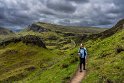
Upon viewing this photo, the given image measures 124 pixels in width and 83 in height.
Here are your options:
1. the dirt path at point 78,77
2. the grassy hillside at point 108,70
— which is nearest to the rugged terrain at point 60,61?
the grassy hillside at point 108,70

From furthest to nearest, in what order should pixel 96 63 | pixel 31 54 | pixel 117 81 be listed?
pixel 31 54 → pixel 96 63 → pixel 117 81

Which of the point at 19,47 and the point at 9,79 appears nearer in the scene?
the point at 9,79

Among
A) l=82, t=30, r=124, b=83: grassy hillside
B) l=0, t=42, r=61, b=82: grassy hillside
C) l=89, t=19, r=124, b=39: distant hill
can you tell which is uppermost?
l=89, t=19, r=124, b=39: distant hill

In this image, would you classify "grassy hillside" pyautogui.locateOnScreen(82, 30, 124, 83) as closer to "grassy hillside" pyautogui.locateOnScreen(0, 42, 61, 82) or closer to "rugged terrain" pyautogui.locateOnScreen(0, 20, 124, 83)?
"rugged terrain" pyautogui.locateOnScreen(0, 20, 124, 83)

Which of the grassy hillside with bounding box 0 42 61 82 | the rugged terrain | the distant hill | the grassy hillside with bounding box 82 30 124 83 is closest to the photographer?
the grassy hillside with bounding box 82 30 124 83

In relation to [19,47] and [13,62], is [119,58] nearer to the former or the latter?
[13,62]

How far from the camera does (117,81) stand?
103 feet

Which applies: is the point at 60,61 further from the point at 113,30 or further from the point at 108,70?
the point at 113,30

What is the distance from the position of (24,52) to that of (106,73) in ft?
282

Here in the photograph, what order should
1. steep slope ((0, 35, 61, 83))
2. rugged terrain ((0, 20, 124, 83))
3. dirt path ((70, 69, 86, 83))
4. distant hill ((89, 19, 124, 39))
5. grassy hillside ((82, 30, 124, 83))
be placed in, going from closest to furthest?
grassy hillside ((82, 30, 124, 83)), rugged terrain ((0, 20, 124, 83)), dirt path ((70, 69, 86, 83)), distant hill ((89, 19, 124, 39)), steep slope ((0, 35, 61, 83))

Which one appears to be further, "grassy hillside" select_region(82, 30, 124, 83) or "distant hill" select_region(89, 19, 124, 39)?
"distant hill" select_region(89, 19, 124, 39)

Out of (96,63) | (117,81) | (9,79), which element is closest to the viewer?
(117,81)

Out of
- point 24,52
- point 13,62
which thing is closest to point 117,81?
point 13,62

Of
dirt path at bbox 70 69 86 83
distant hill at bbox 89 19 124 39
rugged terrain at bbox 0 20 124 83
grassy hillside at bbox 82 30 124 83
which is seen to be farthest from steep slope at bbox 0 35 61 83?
dirt path at bbox 70 69 86 83
